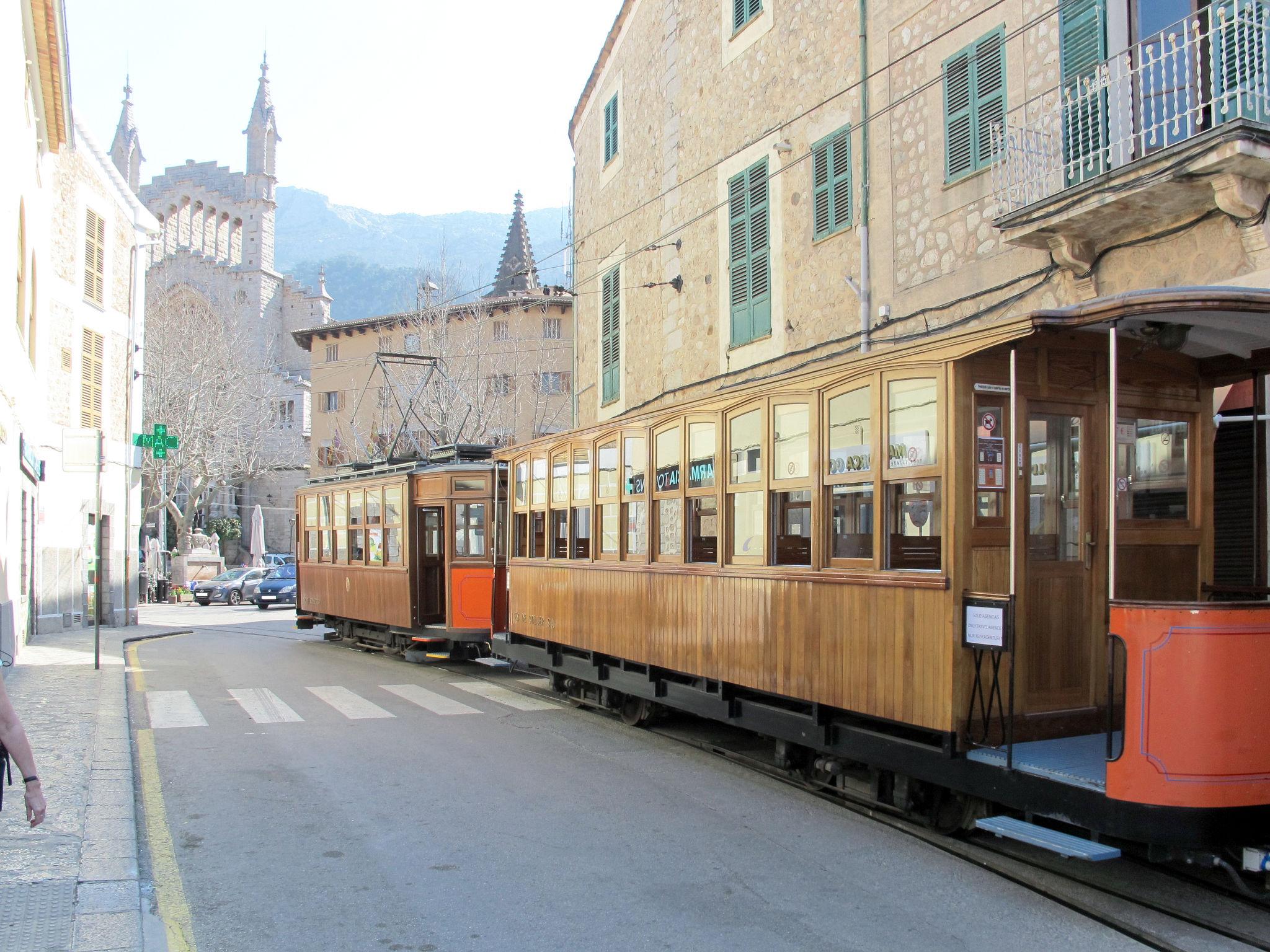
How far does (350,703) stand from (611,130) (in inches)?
548

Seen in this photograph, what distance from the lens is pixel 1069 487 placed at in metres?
6.54

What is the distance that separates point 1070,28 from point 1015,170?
1385mm

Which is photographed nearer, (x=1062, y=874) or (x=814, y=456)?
(x=1062, y=874)

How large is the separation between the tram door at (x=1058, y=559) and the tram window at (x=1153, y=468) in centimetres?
25

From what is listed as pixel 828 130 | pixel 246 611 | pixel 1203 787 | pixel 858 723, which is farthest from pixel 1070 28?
pixel 246 611

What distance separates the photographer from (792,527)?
7.85 meters

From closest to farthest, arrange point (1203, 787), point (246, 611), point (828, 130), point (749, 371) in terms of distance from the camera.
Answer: point (1203, 787) → point (828, 130) → point (749, 371) → point (246, 611)

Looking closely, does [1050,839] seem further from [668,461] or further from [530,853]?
[668,461]

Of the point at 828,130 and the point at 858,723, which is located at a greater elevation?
the point at 828,130

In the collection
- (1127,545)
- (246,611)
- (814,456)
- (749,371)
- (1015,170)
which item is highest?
(1015,170)

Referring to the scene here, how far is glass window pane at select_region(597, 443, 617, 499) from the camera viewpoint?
10555mm

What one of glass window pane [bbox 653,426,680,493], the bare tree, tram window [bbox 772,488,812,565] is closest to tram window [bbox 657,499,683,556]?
glass window pane [bbox 653,426,680,493]

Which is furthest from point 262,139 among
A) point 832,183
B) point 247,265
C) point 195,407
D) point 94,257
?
point 832,183

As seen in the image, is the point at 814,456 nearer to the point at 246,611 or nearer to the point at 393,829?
the point at 393,829
